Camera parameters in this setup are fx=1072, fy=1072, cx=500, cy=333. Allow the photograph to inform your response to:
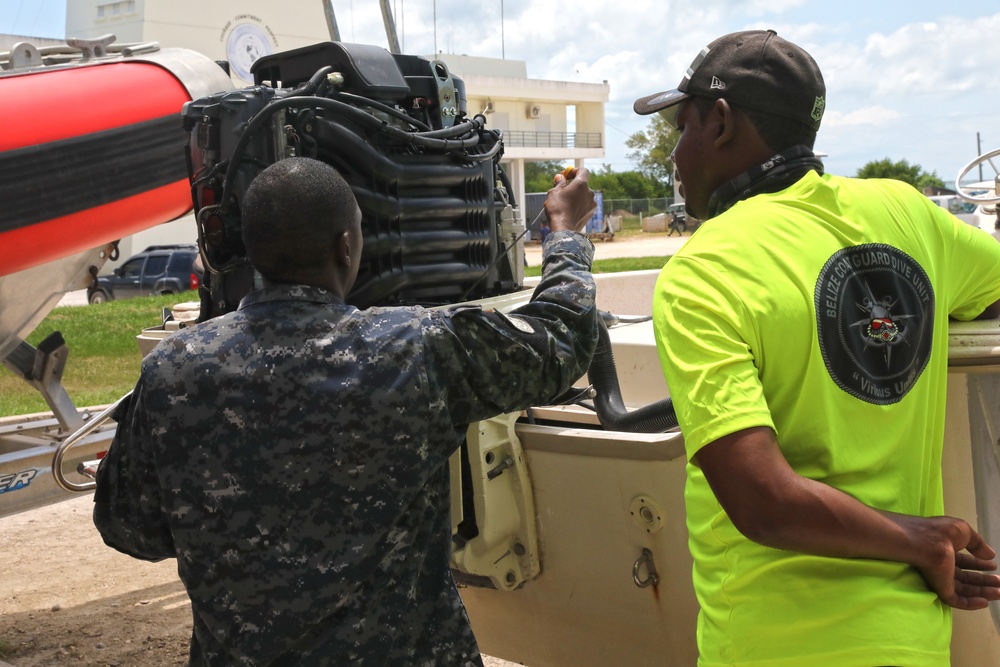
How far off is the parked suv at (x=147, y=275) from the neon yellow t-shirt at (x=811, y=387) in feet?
66.7

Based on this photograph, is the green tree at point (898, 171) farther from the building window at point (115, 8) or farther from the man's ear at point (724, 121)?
the man's ear at point (724, 121)

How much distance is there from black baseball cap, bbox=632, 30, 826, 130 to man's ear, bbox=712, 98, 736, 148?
13 mm

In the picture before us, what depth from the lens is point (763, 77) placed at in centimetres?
169

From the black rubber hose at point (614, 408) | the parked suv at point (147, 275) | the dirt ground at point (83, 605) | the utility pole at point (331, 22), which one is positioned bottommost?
the parked suv at point (147, 275)

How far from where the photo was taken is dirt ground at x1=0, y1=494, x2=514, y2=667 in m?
4.41

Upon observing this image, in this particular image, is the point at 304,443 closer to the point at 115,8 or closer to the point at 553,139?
the point at 115,8

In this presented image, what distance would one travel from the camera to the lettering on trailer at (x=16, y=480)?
4254 mm

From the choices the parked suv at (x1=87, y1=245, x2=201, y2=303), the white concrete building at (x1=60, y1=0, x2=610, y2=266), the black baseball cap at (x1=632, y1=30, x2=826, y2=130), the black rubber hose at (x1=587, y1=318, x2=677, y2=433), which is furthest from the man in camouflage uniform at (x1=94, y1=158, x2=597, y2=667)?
the white concrete building at (x1=60, y1=0, x2=610, y2=266)

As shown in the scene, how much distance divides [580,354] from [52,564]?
A: 14.2ft

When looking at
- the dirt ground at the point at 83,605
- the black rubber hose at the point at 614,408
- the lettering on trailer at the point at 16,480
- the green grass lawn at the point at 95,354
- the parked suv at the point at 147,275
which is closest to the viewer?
the black rubber hose at the point at 614,408

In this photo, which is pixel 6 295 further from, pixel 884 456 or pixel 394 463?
pixel 884 456

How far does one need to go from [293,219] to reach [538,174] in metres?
62.7

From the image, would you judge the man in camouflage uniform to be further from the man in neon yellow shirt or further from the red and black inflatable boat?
the red and black inflatable boat

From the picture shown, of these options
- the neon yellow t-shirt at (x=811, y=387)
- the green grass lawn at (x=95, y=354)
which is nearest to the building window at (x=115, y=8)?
the green grass lawn at (x=95, y=354)
